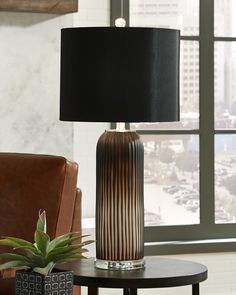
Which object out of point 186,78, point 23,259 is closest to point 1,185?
point 23,259

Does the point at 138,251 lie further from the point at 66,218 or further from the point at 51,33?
the point at 51,33

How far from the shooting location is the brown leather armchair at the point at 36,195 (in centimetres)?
398

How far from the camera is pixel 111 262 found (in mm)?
3572

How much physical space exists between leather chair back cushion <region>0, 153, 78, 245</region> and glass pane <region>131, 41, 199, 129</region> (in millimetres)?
1393

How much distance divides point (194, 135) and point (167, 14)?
74 centimetres

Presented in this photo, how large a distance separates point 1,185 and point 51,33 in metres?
1.06

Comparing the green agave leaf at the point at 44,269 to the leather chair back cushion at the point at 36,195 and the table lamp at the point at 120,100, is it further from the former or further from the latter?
the leather chair back cushion at the point at 36,195

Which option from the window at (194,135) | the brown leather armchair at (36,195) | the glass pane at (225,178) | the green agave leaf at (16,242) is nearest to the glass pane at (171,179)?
the window at (194,135)

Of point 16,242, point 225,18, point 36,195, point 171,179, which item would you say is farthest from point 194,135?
point 16,242

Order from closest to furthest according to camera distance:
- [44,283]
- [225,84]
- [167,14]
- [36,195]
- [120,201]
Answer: [44,283]
[120,201]
[36,195]
[167,14]
[225,84]

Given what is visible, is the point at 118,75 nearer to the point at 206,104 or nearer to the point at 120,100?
the point at 120,100

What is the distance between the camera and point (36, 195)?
4.00 meters

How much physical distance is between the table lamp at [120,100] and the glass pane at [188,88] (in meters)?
1.71

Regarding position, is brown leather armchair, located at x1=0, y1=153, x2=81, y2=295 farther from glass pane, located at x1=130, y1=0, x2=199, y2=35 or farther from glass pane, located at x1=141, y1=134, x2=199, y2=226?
glass pane, located at x1=130, y1=0, x2=199, y2=35
